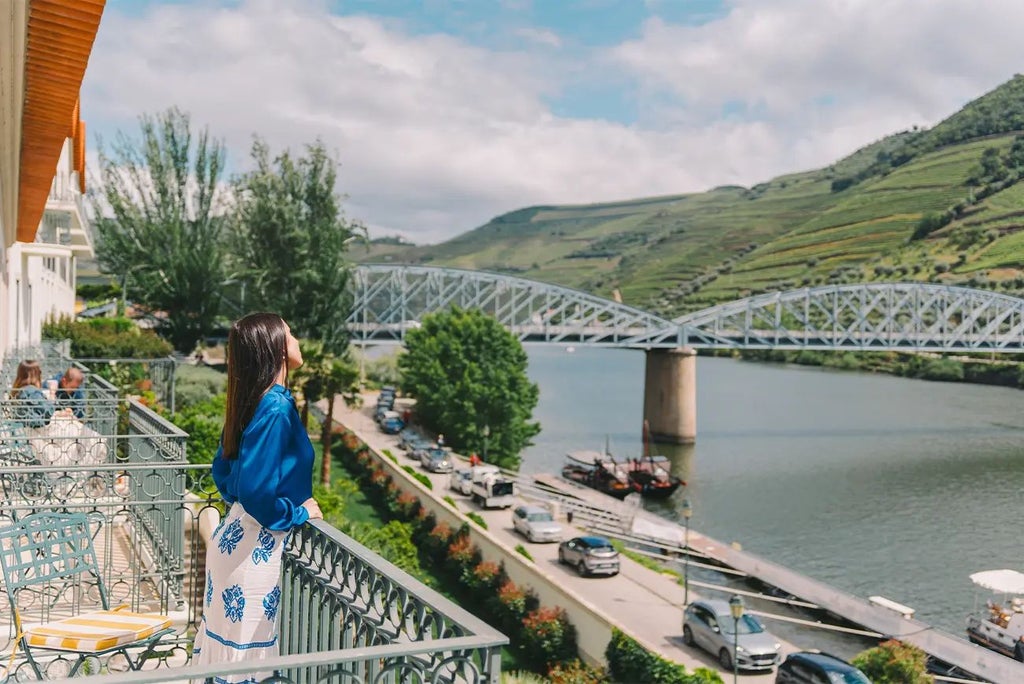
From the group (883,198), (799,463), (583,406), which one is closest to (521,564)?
(799,463)

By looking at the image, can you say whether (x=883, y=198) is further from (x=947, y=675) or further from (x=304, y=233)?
(x=947, y=675)

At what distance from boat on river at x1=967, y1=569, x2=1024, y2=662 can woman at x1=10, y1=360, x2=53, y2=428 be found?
25095 mm

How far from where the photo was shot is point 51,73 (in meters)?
7.31

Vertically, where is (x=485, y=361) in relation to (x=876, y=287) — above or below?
below

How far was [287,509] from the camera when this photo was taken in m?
3.97

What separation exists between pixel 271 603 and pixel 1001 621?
91.9ft

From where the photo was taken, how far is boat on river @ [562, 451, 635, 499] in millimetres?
49125

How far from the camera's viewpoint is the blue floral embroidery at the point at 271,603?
402 cm

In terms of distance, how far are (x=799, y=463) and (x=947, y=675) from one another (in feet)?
102

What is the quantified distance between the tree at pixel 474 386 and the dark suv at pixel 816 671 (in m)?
32.1

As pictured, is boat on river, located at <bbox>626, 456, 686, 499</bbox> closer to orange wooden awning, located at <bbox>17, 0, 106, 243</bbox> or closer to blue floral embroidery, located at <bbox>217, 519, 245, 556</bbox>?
orange wooden awning, located at <bbox>17, 0, 106, 243</bbox>

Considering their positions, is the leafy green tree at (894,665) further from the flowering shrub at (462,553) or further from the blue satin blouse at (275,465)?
the blue satin blouse at (275,465)

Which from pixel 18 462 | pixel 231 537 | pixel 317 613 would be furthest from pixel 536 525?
pixel 231 537

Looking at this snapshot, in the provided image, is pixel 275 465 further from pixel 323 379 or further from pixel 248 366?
pixel 323 379
